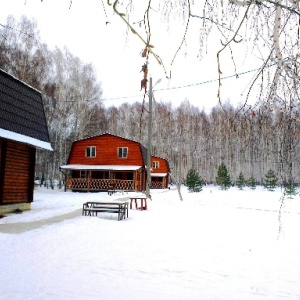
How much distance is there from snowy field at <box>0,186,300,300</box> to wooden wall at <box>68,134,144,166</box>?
2087 centimetres

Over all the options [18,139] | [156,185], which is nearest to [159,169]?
[156,185]

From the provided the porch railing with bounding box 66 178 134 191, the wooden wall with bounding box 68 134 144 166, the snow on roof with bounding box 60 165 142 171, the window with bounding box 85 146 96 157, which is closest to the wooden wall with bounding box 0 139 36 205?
the snow on roof with bounding box 60 165 142 171

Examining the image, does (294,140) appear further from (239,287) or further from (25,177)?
(25,177)

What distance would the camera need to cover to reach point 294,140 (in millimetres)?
2322

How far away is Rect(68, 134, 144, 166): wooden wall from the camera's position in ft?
102

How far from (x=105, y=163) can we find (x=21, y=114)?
19.0 m

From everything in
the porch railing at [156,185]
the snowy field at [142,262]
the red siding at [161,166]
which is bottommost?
the snowy field at [142,262]

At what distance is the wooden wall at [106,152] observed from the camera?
102ft

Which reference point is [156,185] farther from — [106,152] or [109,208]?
[109,208]

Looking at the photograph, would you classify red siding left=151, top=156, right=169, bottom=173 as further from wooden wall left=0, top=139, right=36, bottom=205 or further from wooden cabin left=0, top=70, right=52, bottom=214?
wooden wall left=0, top=139, right=36, bottom=205

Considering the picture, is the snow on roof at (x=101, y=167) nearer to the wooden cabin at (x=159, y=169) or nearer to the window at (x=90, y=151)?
the window at (x=90, y=151)

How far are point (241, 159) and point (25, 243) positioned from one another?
48.3 meters

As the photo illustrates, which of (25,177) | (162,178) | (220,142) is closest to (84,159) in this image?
(162,178)

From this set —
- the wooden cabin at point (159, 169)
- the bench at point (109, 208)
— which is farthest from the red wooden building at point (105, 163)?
the bench at point (109, 208)
